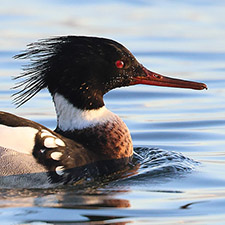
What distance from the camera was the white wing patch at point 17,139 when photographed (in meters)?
7.76

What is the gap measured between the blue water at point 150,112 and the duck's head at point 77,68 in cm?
91

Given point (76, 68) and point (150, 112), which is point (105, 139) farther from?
point (150, 112)

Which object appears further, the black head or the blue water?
the black head

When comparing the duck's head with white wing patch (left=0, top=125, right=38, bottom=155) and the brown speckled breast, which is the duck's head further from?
white wing patch (left=0, top=125, right=38, bottom=155)

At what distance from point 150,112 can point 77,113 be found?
316 centimetres

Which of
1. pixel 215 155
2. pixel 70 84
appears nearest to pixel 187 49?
pixel 215 155

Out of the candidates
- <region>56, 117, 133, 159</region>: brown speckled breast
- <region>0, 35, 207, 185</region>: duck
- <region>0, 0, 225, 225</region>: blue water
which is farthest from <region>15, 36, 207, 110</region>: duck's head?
<region>0, 0, 225, 225</region>: blue water

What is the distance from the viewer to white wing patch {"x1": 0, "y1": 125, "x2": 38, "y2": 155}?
25.5 feet

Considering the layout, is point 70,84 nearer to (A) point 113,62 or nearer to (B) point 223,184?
(A) point 113,62

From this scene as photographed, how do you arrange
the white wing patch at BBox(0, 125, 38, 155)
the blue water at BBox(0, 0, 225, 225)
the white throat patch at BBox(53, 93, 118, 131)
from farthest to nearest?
the white throat patch at BBox(53, 93, 118, 131) → the white wing patch at BBox(0, 125, 38, 155) → the blue water at BBox(0, 0, 225, 225)

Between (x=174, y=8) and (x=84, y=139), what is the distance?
9.74 metres

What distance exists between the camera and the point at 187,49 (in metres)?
14.9

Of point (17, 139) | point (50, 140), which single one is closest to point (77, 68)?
point (50, 140)

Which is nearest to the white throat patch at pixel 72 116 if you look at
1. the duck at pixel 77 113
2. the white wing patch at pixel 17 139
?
the duck at pixel 77 113
